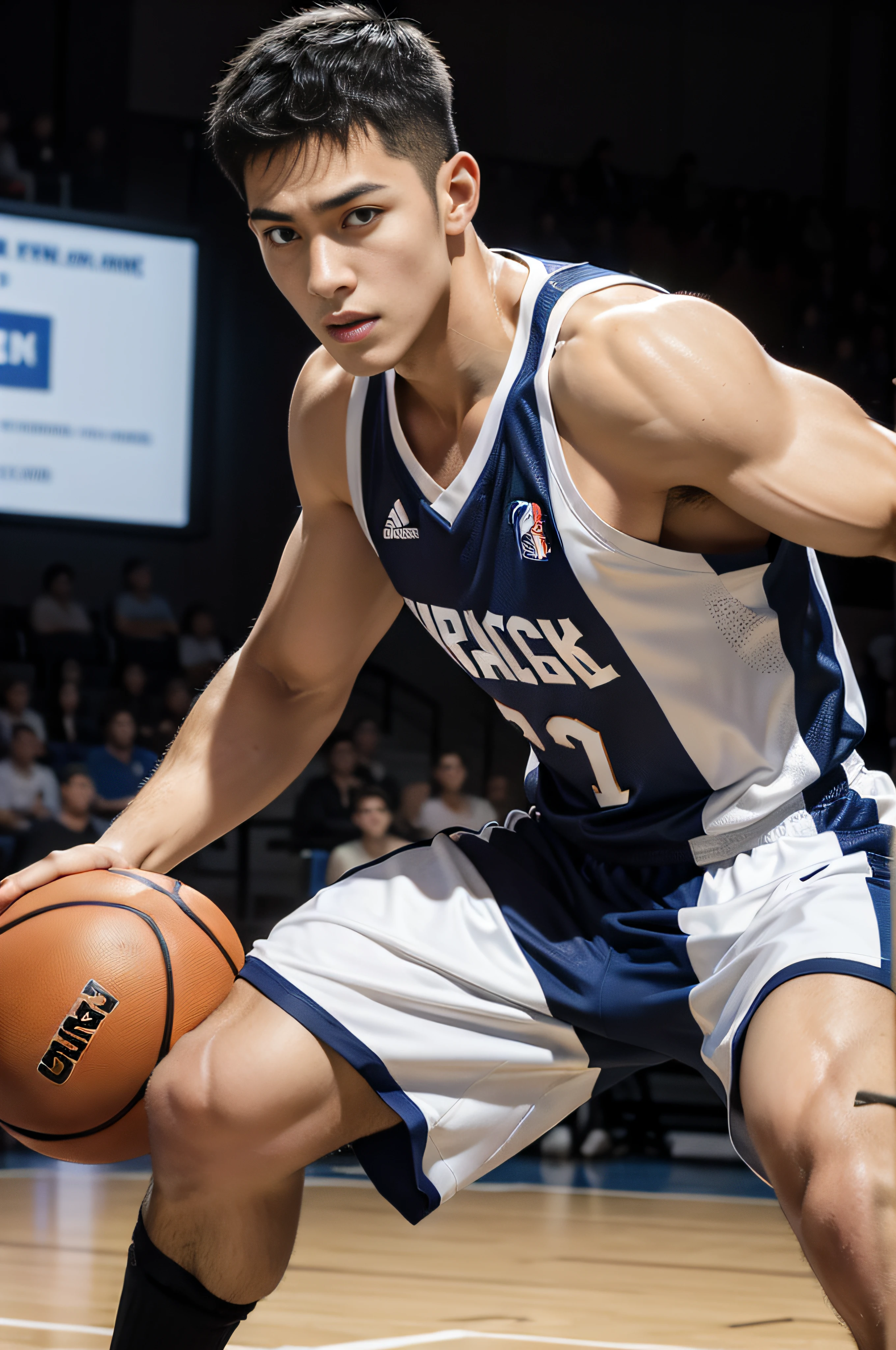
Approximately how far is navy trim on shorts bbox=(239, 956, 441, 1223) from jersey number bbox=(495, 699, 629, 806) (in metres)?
0.44

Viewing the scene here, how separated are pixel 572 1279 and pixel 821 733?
7.39 ft

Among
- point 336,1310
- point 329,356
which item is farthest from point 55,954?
point 336,1310

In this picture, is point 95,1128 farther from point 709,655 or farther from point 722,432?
point 722,432

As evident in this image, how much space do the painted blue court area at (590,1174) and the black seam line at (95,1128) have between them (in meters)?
3.35

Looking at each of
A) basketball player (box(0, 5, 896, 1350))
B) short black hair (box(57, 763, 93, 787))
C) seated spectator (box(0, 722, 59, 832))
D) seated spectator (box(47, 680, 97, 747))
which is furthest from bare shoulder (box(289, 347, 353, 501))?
seated spectator (box(47, 680, 97, 747))

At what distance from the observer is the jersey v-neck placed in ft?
6.03

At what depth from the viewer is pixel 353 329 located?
1787mm

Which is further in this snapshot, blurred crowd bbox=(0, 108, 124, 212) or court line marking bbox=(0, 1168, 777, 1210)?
blurred crowd bbox=(0, 108, 124, 212)

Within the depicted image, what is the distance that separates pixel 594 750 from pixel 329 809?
227 inches

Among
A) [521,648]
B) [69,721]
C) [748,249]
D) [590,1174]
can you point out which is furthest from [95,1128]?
[748,249]

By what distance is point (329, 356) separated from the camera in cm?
214

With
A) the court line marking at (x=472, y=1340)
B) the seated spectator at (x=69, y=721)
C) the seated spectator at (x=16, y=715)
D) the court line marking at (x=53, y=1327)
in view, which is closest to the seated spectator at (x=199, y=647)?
the seated spectator at (x=69, y=721)

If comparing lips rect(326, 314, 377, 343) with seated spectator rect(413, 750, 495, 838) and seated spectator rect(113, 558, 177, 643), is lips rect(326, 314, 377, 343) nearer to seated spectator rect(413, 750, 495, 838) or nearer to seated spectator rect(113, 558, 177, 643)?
seated spectator rect(413, 750, 495, 838)

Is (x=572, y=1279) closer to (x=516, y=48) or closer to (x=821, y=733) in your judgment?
(x=821, y=733)
